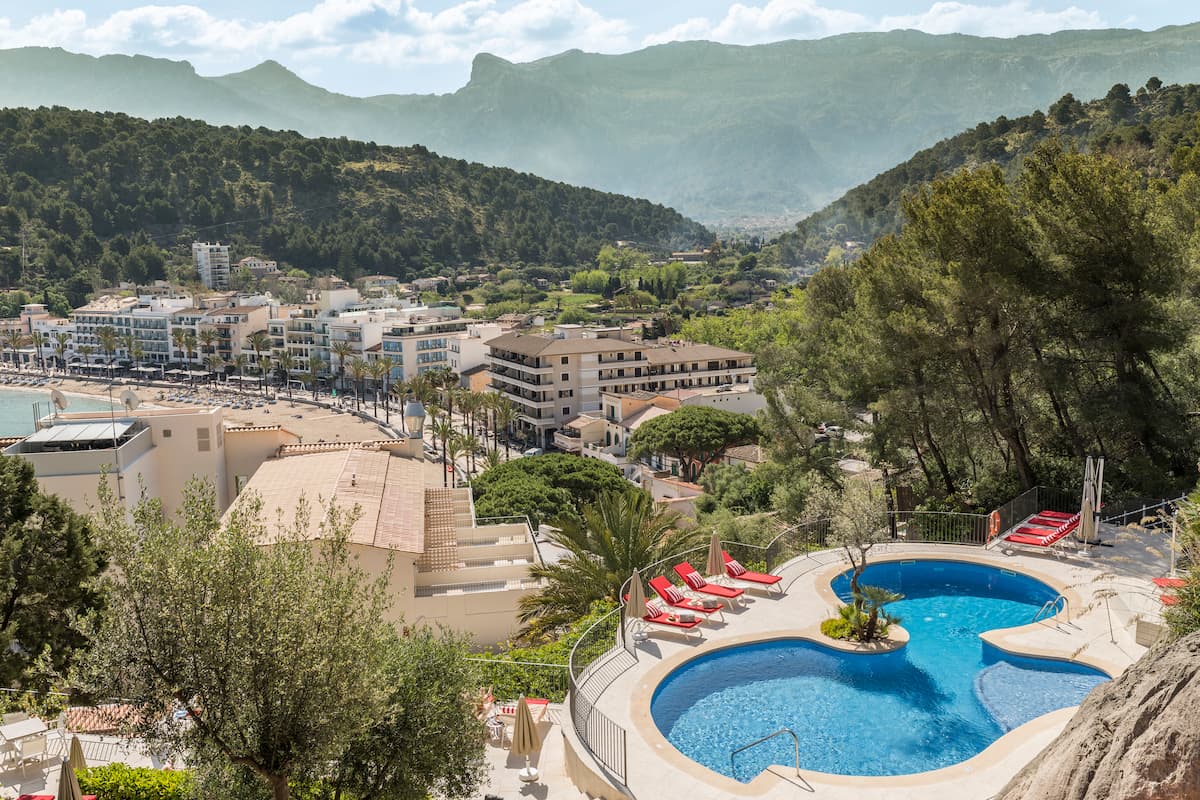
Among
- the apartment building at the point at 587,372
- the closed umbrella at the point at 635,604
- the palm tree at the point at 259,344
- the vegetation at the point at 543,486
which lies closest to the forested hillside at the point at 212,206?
the palm tree at the point at 259,344

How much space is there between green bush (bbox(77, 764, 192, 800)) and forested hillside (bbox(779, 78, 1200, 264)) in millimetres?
42555

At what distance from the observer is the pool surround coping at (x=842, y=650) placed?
10312mm

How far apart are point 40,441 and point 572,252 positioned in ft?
567

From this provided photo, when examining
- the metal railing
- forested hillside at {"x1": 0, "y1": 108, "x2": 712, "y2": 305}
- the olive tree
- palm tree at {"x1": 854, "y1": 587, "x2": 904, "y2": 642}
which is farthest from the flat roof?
forested hillside at {"x1": 0, "y1": 108, "x2": 712, "y2": 305}

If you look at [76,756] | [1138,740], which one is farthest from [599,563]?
Result: [1138,740]

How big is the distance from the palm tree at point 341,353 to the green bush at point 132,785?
85.3 metres

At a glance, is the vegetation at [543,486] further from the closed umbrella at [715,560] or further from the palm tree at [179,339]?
the palm tree at [179,339]

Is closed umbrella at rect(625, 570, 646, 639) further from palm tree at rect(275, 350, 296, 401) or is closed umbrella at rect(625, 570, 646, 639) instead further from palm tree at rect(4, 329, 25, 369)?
palm tree at rect(4, 329, 25, 369)

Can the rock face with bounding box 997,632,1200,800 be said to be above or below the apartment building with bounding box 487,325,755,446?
above

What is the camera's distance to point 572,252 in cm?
19212

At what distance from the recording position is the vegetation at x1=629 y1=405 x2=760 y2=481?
51.1 m

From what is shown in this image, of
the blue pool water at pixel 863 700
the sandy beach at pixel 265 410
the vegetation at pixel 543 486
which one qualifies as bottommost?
the sandy beach at pixel 265 410

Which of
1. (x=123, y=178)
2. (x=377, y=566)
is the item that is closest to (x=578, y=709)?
(x=377, y=566)

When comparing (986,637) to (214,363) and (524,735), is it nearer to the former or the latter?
(524,735)
